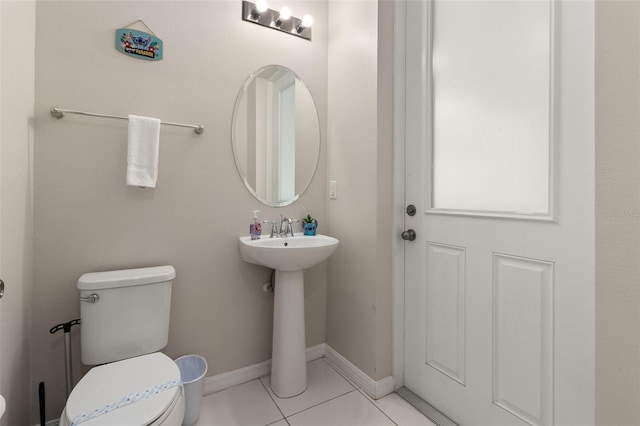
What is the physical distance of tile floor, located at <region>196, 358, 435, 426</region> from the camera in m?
1.49

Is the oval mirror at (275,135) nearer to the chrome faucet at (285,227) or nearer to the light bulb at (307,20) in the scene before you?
the chrome faucet at (285,227)

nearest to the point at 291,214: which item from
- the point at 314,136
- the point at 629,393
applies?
the point at 314,136

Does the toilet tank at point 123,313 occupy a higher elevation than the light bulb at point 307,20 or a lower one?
lower

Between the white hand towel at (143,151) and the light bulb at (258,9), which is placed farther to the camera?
the light bulb at (258,9)

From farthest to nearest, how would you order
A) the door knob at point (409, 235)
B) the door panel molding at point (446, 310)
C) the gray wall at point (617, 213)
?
the door knob at point (409, 235) → the door panel molding at point (446, 310) → the gray wall at point (617, 213)

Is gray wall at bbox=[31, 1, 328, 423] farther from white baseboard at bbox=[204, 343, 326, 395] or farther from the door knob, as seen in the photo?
the door knob

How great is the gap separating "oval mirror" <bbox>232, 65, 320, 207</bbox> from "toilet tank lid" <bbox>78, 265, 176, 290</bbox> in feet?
2.09

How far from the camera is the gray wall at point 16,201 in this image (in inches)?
41.4

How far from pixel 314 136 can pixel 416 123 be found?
2.18 feet

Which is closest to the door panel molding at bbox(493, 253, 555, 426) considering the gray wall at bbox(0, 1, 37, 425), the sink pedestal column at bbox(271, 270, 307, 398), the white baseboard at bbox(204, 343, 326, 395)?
the sink pedestal column at bbox(271, 270, 307, 398)

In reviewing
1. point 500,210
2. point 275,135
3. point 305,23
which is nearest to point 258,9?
point 305,23

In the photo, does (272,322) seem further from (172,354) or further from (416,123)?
(416,123)

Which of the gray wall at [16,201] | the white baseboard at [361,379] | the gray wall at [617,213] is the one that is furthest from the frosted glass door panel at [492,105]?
the gray wall at [16,201]

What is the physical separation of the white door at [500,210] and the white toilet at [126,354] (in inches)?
46.5
